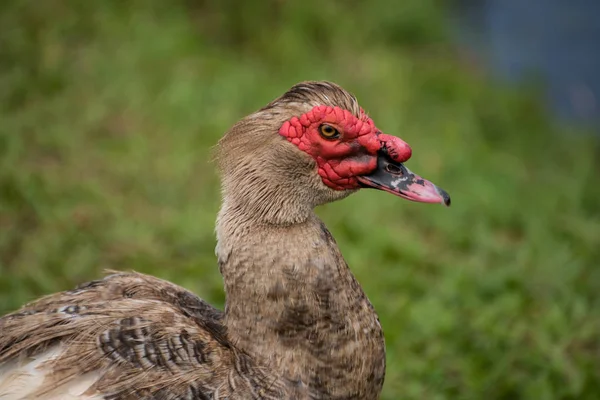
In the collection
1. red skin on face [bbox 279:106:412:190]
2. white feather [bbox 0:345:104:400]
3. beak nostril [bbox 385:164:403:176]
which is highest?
red skin on face [bbox 279:106:412:190]

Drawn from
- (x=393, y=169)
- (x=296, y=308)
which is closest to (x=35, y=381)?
(x=296, y=308)

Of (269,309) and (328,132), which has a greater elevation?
(328,132)

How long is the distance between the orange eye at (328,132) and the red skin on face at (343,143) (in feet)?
0.03

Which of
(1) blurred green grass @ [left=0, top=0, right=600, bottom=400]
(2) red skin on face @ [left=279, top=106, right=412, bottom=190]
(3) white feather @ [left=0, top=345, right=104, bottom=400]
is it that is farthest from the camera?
(1) blurred green grass @ [left=0, top=0, right=600, bottom=400]

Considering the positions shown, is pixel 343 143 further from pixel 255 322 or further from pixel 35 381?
pixel 35 381

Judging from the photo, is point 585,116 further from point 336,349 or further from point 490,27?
point 336,349

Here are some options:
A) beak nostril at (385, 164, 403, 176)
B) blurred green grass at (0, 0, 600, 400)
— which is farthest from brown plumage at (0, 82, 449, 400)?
blurred green grass at (0, 0, 600, 400)

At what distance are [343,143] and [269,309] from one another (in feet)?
1.95

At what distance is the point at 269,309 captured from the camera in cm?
263

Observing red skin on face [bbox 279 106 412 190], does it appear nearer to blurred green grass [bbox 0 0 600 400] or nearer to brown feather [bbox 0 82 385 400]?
brown feather [bbox 0 82 385 400]

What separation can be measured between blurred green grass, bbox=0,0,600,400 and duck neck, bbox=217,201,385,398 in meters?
1.29

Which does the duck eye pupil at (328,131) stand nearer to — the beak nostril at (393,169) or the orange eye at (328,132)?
the orange eye at (328,132)

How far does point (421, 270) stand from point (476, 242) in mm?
498

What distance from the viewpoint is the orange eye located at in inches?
102
